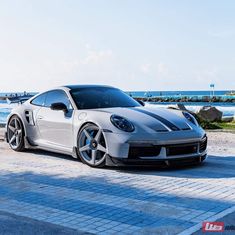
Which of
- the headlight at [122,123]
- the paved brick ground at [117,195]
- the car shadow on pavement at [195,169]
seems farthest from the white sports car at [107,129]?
the paved brick ground at [117,195]

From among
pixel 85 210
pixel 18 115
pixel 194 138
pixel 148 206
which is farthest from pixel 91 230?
pixel 18 115

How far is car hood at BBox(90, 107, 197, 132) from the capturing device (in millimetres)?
6707

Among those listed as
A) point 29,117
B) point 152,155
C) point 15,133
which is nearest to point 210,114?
point 15,133

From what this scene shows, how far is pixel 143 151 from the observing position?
260 inches

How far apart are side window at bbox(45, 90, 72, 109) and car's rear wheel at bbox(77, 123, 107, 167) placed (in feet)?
2.49

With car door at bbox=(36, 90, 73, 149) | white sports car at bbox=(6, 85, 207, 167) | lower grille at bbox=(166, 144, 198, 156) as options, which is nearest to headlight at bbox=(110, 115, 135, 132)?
white sports car at bbox=(6, 85, 207, 167)

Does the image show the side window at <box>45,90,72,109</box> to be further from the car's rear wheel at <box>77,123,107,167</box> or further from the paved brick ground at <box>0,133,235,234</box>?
the paved brick ground at <box>0,133,235,234</box>

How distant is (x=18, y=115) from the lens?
8.80 metres

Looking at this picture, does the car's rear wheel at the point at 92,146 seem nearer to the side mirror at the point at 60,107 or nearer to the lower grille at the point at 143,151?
the lower grille at the point at 143,151

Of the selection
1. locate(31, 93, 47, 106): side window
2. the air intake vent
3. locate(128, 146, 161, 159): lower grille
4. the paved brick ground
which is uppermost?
locate(31, 93, 47, 106): side window

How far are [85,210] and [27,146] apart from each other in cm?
439

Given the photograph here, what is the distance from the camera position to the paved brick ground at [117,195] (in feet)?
13.4

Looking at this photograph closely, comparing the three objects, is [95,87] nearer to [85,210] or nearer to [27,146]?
[27,146]

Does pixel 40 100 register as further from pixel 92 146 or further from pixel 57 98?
pixel 92 146
